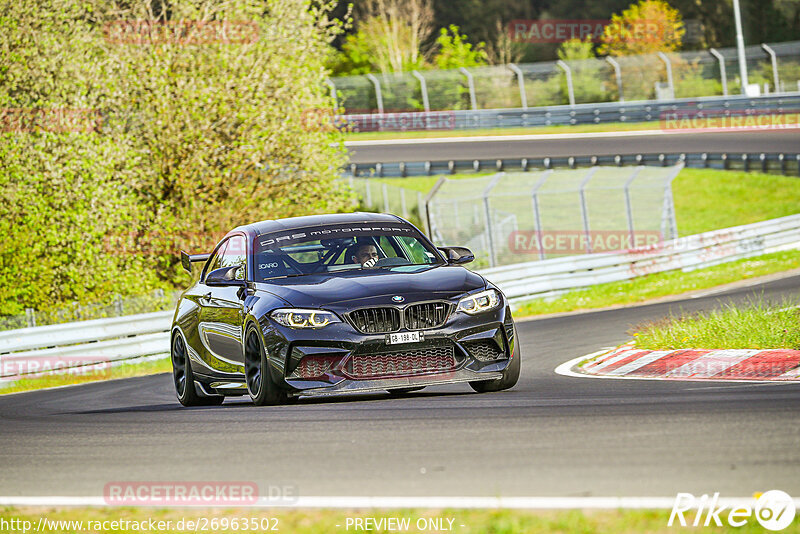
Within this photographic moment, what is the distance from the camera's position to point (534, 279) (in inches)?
936

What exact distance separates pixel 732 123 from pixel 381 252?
40.4 meters

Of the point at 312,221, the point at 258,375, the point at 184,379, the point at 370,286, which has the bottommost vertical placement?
the point at 184,379

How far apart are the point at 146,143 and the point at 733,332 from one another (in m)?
17.0

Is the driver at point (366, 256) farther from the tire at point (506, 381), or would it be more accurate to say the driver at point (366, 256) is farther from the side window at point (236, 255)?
the tire at point (506, 381)

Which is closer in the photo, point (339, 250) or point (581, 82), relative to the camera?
point (339, 250)

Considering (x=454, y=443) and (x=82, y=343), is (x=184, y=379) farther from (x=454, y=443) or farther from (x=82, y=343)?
(x=82, y=343)

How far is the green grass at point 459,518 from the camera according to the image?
5.14 meters

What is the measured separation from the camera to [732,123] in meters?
48.7

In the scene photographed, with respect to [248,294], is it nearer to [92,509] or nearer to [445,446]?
[445,446]

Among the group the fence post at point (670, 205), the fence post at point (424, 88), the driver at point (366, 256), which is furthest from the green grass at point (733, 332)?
the fence post at point (424, 88)

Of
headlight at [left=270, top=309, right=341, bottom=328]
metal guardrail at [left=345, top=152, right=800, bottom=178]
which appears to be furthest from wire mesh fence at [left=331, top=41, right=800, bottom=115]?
headlight at [left=270, top=309, right=341, bottom=328]

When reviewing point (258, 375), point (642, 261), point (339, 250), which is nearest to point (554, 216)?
point (642, 261)

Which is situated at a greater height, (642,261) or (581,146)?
(642,261)

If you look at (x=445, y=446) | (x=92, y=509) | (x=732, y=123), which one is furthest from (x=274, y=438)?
(x=732, y=123)
